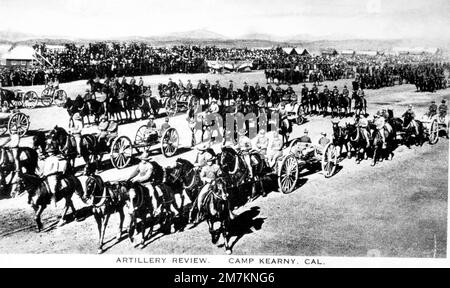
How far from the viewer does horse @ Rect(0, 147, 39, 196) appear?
9.43m

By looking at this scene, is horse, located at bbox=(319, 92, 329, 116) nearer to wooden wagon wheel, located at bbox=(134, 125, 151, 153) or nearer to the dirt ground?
the dirt ground

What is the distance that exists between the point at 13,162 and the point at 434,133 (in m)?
9.33

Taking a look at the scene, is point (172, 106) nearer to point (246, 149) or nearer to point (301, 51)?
point (246, 149)

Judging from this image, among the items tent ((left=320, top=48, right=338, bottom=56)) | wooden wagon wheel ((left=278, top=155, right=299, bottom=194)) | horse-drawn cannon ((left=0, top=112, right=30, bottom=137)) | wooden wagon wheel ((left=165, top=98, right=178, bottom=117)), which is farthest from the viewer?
wooden wagon wheel ((left=165, top=98, right=178, bottom=117))

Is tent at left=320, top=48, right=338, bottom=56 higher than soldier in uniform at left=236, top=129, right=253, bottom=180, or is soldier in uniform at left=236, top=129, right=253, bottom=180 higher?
tent at left=320, top=48, right=338, bottom=56

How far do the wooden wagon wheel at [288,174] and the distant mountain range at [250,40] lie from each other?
2892 millimetres

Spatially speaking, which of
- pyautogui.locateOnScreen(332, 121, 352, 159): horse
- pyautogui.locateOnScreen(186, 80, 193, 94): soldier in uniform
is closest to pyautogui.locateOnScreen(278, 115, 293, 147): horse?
pyautogui.locateOnScreen(332, 121, 352, 159): horse

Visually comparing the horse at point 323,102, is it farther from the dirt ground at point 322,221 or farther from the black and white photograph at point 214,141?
the dirt ground at point 322,221

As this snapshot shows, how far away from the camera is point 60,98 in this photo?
481 inches

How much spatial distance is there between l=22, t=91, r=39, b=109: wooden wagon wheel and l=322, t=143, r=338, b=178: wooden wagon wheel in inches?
280

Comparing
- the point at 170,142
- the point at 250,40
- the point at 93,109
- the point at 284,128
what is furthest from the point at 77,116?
the point at 284,128

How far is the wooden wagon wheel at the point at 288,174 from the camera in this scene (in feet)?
32.1

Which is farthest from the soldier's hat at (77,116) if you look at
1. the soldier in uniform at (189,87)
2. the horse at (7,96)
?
the soldier in uniform at (189,87)
